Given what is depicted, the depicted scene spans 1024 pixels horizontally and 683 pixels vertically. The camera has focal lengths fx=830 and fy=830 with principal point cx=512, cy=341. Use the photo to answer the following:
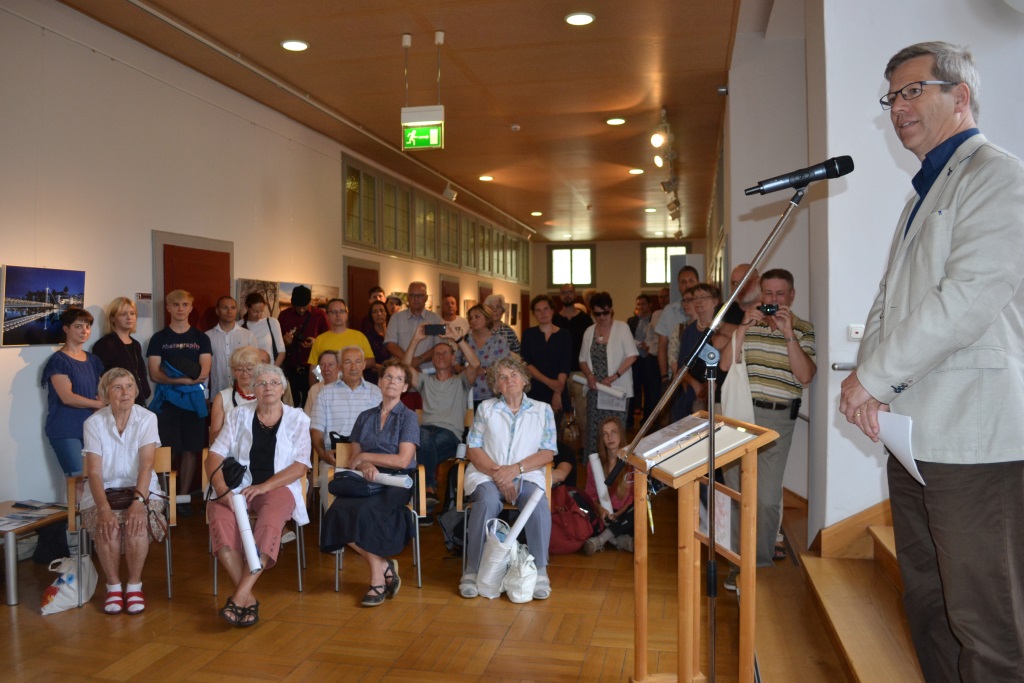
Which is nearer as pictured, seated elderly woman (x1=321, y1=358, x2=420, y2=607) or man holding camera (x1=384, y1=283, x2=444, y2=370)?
seated elderly woman (x1=321, y1=358, x2=420, y2=607)

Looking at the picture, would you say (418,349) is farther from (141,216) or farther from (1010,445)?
(1010,445)

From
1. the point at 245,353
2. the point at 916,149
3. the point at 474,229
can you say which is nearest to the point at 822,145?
the point at 916,149

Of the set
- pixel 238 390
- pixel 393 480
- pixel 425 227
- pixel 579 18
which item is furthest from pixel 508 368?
pixel 425 227

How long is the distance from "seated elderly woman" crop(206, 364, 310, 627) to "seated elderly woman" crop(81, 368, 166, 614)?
1.20 feet

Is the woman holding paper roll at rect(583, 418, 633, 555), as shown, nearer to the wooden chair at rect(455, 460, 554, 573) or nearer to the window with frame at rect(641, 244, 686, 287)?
the wooden chair at rect(455, 460, 554, 573)

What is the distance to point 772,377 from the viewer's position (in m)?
4.40

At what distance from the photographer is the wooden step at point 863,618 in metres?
2.87

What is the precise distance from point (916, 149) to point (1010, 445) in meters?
0.76

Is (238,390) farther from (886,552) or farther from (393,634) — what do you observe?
(886,552)

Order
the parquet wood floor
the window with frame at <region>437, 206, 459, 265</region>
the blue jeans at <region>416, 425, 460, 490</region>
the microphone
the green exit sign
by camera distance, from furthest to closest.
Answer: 1. the window with frame at <region>437, 206, 459, 265</region>
2. the green exit sign
3. the blue jeans at <region>416, 425, 460, 490</region>
4. the parquet wood floor
5. the microphone

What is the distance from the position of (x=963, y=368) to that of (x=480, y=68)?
20.5ft

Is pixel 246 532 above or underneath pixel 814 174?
underneath

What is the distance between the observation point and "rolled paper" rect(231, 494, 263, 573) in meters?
4.17

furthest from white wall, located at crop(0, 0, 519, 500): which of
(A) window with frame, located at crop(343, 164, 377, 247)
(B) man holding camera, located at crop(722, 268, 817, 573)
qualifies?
(B) man holding camera, located at crop(722, 268, 817, 573)
